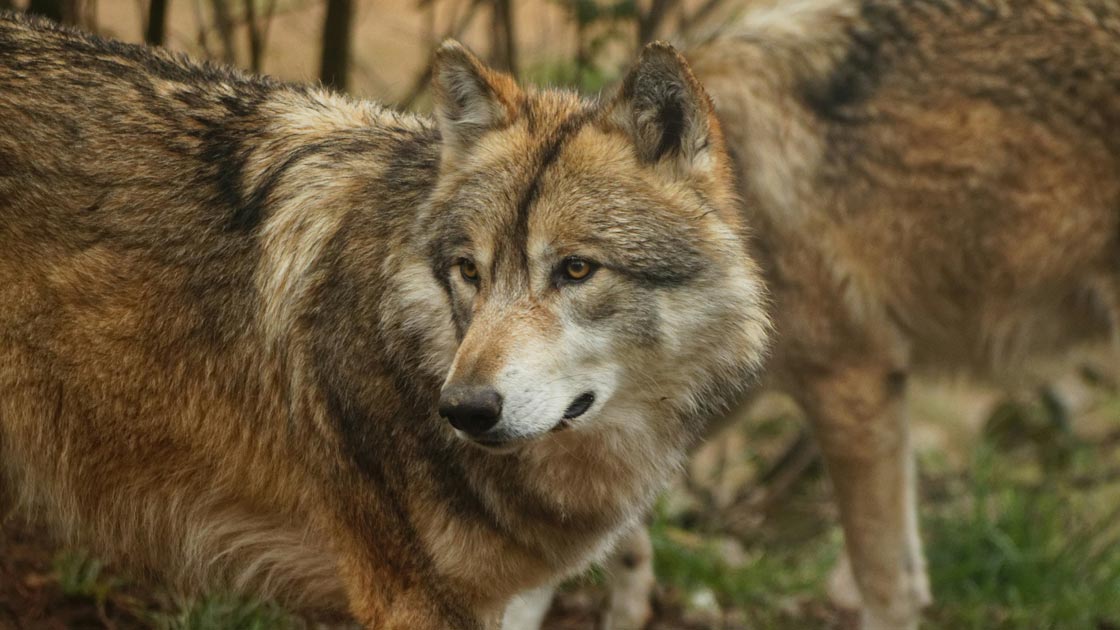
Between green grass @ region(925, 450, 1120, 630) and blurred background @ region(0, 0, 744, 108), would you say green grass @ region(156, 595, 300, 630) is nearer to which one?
blurred background @ region(0, 0, 744, 108)

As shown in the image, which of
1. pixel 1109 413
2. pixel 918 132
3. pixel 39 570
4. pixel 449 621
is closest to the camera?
pixel 449 621

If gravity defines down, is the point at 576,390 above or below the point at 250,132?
below

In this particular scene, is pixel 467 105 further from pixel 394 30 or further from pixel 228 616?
pixel 394 30

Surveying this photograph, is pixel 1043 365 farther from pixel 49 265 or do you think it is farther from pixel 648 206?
pixel 49 265

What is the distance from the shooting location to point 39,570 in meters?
4.64

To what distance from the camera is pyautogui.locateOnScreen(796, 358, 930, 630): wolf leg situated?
17.6ft

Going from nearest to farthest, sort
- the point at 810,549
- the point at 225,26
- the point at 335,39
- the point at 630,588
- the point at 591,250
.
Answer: the point at 591,250 → the point at 630,588 → the point at 335,39 → the point at 225,26 → the point at 810,549

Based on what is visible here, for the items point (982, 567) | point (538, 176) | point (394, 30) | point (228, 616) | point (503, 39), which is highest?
point (538, 176)

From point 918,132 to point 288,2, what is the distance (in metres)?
3.73

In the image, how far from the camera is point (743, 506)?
7242 mm

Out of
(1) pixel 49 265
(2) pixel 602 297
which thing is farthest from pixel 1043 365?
(1) pixel 49 265

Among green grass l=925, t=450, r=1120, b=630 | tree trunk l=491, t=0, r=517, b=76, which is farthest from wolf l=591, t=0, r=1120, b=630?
tree trunk l=491, t=0, r=517, b=76

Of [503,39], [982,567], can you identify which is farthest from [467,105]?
[982,567]

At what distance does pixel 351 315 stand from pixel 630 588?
87.8 inches
